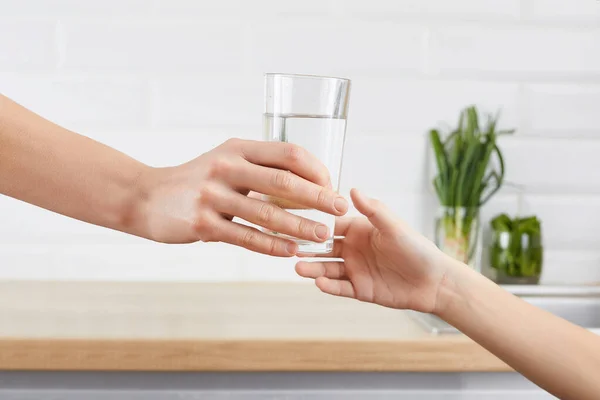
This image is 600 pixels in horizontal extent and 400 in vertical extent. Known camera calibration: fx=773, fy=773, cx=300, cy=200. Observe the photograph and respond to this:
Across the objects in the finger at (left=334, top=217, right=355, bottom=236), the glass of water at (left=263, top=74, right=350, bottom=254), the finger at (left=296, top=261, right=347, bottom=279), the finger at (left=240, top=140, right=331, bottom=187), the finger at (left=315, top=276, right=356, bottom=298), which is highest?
the glass of water at (left=263, top=74, right=350, bottom=254)

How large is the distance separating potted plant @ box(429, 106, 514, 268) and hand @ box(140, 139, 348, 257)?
2.74 feet

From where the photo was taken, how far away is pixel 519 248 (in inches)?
62.2

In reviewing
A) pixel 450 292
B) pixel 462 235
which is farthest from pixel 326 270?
pixel 462 235

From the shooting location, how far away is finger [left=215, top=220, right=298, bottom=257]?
2.58ft

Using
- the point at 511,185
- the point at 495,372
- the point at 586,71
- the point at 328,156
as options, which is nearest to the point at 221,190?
the point at 328,156

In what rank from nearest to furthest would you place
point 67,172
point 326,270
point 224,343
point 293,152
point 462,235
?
point 293,152 → point 67,172 → point 326,270 → point 224,343 → point 462,235

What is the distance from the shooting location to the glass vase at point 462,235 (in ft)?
5.10

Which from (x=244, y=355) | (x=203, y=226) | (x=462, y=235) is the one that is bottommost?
(x=244, y=355)

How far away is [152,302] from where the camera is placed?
1.40 meters

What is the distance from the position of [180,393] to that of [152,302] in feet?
1.04

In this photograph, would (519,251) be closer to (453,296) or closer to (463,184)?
(463,184)

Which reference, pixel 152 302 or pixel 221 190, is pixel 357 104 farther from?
A: pixel 221 190

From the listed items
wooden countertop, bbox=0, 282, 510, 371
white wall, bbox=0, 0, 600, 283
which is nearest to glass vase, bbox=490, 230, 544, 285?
white wall, bbox=0, 0, 600, 283

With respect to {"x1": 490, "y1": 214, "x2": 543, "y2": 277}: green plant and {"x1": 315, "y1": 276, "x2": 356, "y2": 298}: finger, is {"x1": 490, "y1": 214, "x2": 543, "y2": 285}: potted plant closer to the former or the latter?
{"x1": 490, "y1": 214, "x2": 543, "y2": 277}: green plant
